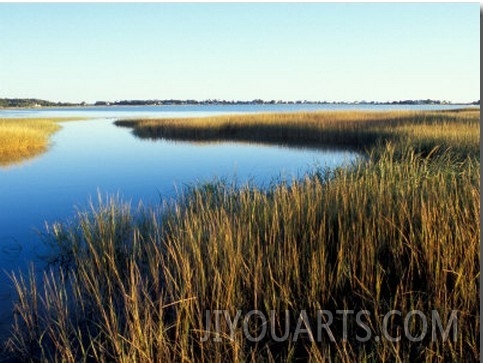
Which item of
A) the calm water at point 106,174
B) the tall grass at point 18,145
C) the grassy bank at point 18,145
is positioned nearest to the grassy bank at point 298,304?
the calm water at point 106,174

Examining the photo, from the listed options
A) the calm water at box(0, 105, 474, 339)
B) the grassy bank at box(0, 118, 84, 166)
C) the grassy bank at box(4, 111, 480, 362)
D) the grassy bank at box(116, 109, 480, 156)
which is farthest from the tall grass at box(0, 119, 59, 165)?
the grassy bank at box(4, 111, 480, 362)

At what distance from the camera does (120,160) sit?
1867 centimetres

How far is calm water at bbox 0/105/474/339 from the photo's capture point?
7.45 metres

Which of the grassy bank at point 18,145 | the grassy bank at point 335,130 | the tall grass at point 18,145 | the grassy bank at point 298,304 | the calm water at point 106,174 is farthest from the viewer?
the tall grass at point 18,145

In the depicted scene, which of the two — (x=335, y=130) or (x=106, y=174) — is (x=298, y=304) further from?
(x=335, y=130)

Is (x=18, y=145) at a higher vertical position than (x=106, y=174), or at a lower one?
higher

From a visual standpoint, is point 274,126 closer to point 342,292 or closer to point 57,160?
point 57,160

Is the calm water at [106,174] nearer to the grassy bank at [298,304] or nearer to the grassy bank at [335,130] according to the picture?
the grassy bank at [298,304]

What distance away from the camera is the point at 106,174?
50.1ft

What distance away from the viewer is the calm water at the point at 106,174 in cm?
745

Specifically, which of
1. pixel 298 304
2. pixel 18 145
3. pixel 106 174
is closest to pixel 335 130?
pixel 106 174

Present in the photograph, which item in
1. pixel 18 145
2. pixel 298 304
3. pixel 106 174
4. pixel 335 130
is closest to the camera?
pixel 298 304

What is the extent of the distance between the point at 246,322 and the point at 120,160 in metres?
16.8

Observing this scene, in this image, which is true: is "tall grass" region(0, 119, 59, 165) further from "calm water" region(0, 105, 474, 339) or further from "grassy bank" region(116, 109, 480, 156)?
"grassy bank" region(116, 109, 480, 156)
